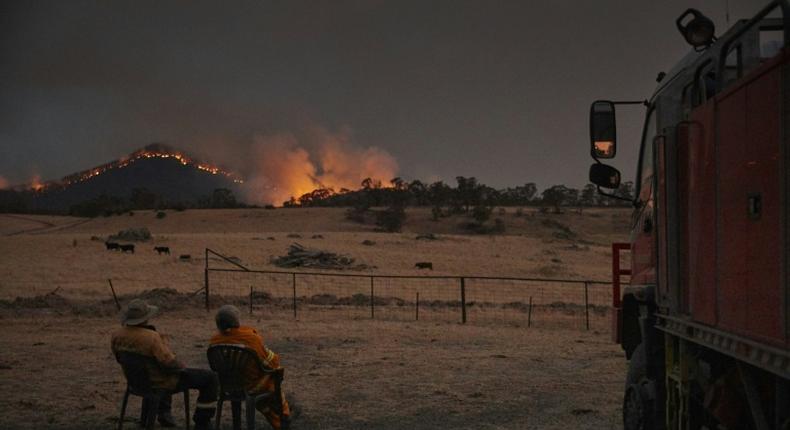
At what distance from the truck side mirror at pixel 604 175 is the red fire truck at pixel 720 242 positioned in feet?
1.69

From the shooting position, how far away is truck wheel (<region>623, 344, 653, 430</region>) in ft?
18.6

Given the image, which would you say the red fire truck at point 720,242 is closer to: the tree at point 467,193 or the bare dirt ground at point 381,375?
the bare dirt ground at point 381,375

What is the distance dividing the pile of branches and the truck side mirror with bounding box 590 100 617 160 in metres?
29.9

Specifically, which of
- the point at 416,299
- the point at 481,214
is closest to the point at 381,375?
the point at 416,299

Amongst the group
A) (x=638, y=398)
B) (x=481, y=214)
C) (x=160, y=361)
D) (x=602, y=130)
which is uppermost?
(x=481, y=214)

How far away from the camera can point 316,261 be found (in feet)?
121

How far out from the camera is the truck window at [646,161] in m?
6.39

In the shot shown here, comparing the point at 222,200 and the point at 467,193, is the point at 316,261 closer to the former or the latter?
the point at 467,193

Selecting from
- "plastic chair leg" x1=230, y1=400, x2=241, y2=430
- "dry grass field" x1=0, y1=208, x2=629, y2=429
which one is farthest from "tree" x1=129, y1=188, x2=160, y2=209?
"plastic chair leg" x1=230, y1=400, x2=241, y2=430

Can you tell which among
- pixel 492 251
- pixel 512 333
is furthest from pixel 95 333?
pixel 492 251

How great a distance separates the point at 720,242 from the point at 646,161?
2705 mm

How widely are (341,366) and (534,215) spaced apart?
235ft

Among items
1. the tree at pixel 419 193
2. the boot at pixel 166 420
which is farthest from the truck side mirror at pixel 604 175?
the tree at pixel 419 193

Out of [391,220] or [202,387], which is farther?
[391,220]
